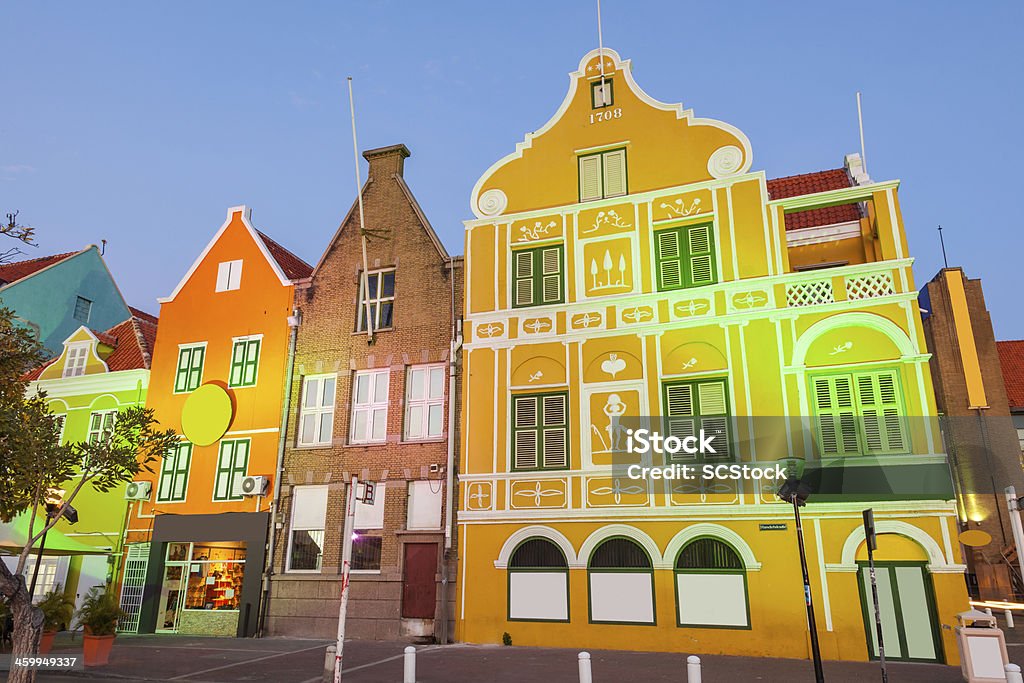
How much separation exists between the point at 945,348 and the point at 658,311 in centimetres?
2056

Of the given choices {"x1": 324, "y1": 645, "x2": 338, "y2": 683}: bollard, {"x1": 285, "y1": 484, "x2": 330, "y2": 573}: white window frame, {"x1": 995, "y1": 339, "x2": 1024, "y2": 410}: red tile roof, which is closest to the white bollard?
{"x1": 324, "y1": 645, "x2": 338, "y2": 683}: bollard

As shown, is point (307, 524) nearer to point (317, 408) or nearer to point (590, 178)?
point (317, 408)

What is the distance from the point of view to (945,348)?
32.7 metres

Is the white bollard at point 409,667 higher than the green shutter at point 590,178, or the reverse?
the green shutter at point 590,178

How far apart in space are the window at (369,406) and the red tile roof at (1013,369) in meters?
28.6

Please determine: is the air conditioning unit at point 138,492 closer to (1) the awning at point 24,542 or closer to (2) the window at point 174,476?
(2) the window at point 174,476

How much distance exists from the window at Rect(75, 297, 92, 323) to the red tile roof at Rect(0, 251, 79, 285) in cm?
207

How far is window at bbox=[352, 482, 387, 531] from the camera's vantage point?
21125 mm

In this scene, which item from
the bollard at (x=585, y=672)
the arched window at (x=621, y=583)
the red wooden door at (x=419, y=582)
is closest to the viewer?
the bollard at (x=585, y=672)

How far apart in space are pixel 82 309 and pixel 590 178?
26.8 meters

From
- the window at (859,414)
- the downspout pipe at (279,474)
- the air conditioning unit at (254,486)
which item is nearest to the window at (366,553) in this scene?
the downspout pipe at (279,474)

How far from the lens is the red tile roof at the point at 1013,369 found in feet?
112

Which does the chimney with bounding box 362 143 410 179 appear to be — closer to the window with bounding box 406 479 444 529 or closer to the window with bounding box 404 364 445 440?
the window with bounding box 404 364 445 440

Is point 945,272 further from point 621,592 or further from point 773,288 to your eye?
point 621,592
